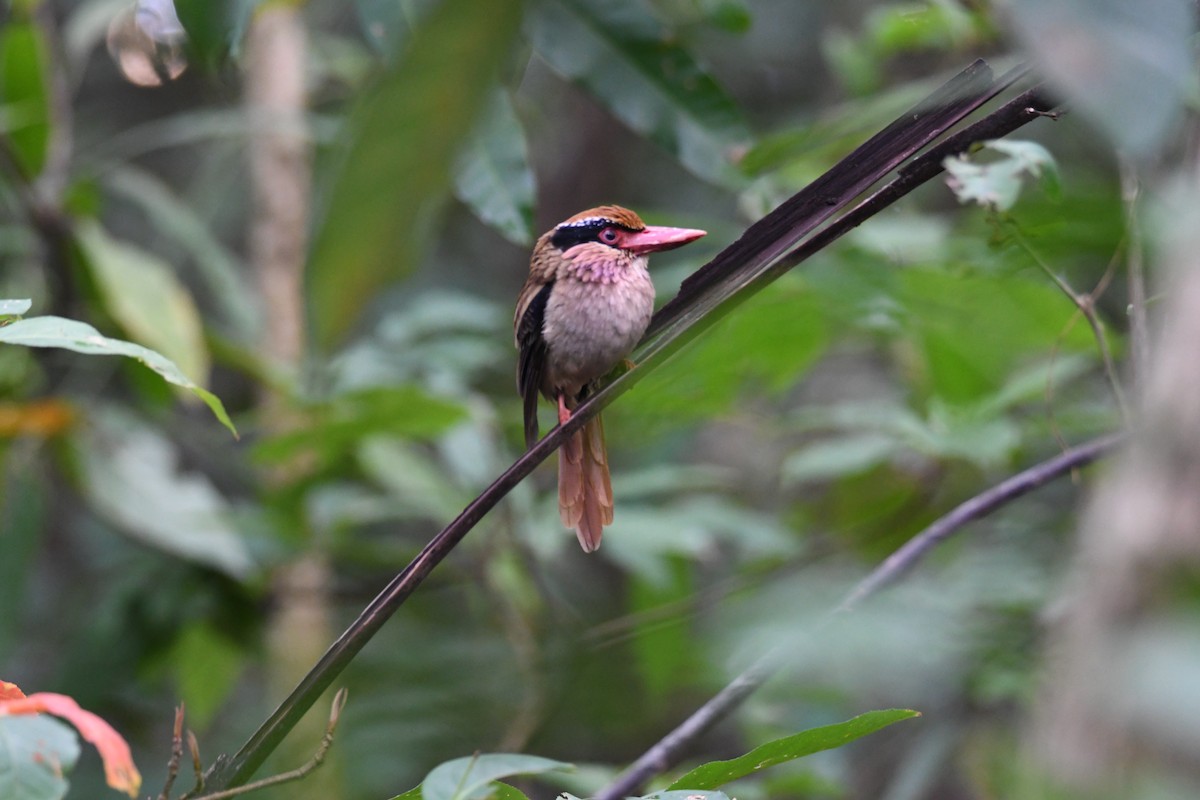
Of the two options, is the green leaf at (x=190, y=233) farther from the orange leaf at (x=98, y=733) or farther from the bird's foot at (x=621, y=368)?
the orange leaf at (x=98, y=733)

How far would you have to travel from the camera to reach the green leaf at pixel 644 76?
48.4 inches

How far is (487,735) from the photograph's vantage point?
3082 mm

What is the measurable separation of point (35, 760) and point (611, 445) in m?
2.39

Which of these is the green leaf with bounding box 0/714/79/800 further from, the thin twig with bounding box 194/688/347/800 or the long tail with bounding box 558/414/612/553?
the long tail with bounding box 558/414/612/553

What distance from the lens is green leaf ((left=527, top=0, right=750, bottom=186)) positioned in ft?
4.03

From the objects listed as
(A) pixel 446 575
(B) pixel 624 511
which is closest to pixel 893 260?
(B) pixel 624 511

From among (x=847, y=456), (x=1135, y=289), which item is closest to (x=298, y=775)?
(x=1135, y=289)

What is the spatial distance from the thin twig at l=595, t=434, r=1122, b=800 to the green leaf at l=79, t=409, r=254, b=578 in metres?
1.59

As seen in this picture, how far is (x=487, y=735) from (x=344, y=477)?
84 cm

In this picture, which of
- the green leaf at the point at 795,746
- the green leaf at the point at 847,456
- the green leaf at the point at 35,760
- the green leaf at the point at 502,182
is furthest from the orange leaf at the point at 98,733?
the green leaf at the point at 847,456

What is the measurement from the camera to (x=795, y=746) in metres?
1.07

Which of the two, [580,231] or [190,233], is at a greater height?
[580,231]

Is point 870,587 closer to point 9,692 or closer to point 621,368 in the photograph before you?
point 621,368

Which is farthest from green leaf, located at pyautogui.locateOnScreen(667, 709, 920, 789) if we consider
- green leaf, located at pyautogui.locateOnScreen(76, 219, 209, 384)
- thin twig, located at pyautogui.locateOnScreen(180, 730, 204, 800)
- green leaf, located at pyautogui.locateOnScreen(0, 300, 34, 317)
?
green leaf, located at pyautogui.locateOnScreen(76, 219, 209, 384)
